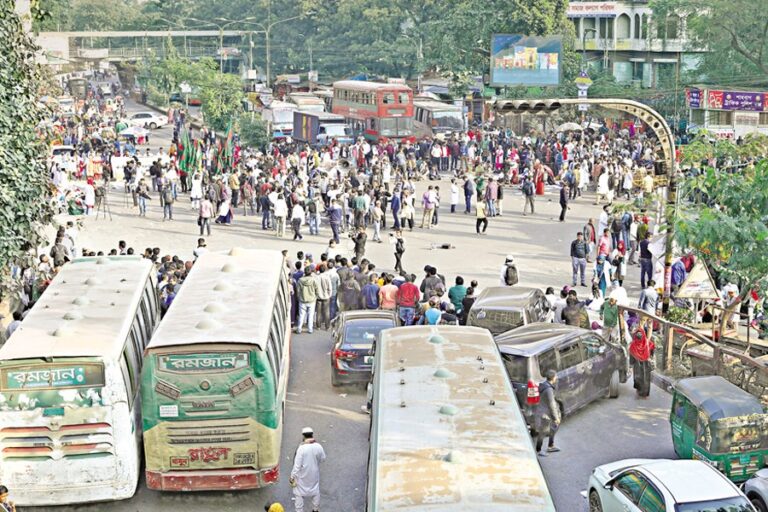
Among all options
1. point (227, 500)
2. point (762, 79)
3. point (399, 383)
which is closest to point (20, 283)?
point (227, 500)

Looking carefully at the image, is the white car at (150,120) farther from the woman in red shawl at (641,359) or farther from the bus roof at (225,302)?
the woman in red shawl at (641,359)

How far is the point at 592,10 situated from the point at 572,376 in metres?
63.9

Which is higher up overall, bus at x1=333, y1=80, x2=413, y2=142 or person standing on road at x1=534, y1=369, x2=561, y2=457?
bus at x1=333, y1=80, x2=413, y2=142

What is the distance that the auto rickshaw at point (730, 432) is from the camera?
15.2 meters

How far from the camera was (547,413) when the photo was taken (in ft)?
55.1

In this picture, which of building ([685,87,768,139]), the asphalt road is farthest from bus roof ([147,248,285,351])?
building ([685,87,768,139])

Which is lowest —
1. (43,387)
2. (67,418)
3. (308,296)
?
(308,296)

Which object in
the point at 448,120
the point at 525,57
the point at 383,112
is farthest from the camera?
the point at 525,57

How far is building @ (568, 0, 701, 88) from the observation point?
7562 centimetres

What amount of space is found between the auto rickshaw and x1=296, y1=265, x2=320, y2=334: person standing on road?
948 cm

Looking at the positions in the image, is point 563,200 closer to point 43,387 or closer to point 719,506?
point 43,387

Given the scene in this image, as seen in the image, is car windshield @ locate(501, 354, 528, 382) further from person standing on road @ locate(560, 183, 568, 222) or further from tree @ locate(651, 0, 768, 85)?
tree @ locate(651, 0, 768, 85)

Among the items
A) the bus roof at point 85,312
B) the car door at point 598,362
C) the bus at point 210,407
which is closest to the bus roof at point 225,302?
the bus at point 210,407

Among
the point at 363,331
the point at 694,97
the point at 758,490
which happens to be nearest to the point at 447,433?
the point at 758,490
